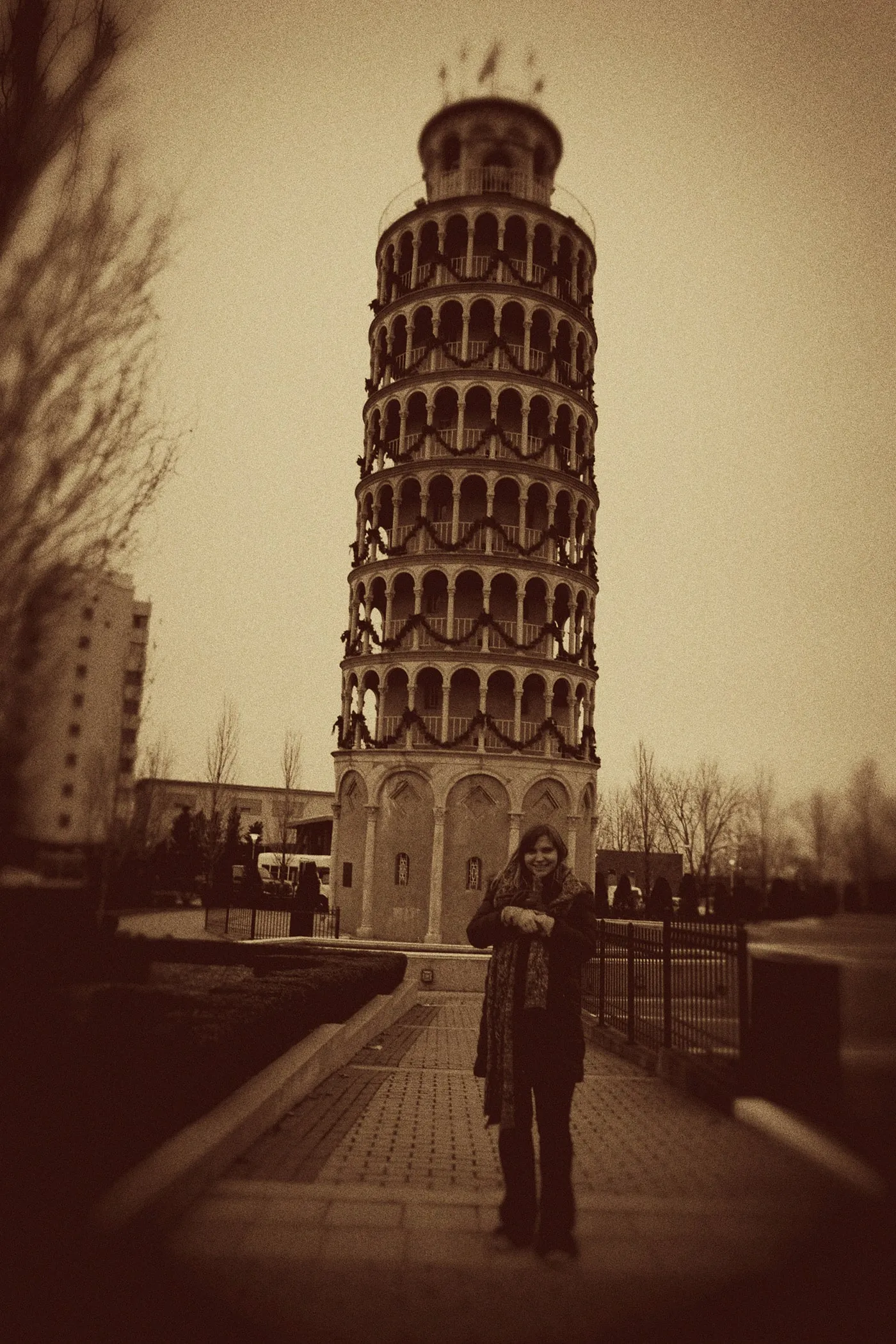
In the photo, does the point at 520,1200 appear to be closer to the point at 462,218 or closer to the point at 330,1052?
the point at 330,1052

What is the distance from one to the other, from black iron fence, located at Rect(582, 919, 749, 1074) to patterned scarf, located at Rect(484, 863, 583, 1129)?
2731 mm

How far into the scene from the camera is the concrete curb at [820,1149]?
153 inches

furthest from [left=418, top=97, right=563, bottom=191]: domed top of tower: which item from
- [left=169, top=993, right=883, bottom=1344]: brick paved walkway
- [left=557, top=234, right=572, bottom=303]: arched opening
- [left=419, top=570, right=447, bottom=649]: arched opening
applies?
[left=169, top=993, right=883, bottom=1344]: brick paved walkway

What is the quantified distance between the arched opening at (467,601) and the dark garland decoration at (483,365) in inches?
340

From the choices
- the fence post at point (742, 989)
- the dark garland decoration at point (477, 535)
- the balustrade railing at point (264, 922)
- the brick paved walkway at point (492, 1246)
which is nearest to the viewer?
the brick paved walkway at point (492, 1246)

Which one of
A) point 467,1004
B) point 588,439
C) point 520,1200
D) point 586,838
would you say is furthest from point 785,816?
point 588,439

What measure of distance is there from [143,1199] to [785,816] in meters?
4.11

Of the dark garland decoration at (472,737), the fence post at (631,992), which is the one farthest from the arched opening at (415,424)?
the fence post at (631,992)

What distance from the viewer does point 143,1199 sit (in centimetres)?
453

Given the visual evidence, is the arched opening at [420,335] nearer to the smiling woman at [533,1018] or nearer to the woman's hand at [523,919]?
the smiling woman at [533,1018]

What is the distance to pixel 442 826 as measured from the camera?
38688 mm

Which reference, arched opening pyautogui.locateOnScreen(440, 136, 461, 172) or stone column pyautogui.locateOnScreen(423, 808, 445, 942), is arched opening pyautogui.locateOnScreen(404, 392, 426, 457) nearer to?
arched opening pyautogui.locateOnScreen(440, 136, 461, 172)

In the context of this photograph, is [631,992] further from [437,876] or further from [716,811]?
[437,876]

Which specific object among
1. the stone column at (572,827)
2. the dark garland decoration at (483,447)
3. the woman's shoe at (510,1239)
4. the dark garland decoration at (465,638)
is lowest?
the woman's shoe at (510,1239)
